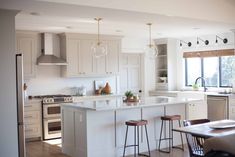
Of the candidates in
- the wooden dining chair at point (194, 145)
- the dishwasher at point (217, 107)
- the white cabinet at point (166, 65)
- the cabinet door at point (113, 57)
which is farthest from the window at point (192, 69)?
the wooden dining chair at point (194, 145)

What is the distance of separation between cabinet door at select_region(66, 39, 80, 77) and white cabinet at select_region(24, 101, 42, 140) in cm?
127

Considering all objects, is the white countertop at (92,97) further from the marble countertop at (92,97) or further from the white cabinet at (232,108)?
the white cabinet at (232,108)

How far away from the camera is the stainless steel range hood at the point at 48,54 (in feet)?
26.1

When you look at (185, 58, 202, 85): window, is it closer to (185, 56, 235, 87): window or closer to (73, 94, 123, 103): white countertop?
(185, 56, 235, 87): window

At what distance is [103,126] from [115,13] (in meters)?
1.97

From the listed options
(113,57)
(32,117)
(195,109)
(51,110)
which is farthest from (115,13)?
(113,57)

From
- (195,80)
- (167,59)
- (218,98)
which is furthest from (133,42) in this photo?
(218,98)

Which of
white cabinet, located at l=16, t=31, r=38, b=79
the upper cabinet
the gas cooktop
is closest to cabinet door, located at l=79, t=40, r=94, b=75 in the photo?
the upper cabinet

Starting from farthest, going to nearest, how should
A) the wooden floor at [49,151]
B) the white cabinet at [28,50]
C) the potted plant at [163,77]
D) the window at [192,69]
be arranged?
1. the potted plant at [163,77]
2. the window at [192,69]
3. the white cabinet at [28,50]
4. the wooden floor at [49,151]

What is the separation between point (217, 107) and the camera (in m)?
8.25

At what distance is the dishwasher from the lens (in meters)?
8.05

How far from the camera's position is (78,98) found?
8141mm

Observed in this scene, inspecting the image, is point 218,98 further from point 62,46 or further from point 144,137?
point 62,46

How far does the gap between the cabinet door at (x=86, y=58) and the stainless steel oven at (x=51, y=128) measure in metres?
1.51
